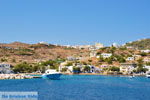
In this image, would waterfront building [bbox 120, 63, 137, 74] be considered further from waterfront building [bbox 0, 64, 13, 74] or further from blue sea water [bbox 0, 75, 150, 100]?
blue sea water [bbox 0, 75, 150, 100]

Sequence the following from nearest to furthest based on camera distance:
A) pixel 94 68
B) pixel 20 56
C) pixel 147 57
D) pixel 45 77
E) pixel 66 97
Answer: pixel 66 97
pixel 45 77
pixel 94 68
pixel 147 57
pixel 20 56

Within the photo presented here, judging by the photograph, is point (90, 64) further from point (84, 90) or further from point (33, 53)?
point (84, 90)

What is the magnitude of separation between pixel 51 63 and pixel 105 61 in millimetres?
17956

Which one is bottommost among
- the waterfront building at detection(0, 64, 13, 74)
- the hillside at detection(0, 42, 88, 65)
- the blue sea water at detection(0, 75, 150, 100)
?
the blue sea water at detection(0, 75, 150, 100)

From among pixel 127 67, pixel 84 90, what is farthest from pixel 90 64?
pixel 84 90

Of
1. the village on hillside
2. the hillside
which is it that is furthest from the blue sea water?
the hillside

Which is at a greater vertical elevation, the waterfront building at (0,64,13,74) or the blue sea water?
the waterfront building at (0,64,13,74)

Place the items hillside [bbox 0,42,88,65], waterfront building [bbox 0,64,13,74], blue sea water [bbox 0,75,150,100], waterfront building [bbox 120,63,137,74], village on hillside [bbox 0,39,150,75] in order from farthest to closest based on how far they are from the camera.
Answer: hillside [bbox 0,42,88,65], waterfront building [bbox 120,63,137,74], village on hillside [bbox 0,39,150,75], waterfront building [bbox 0,64,13,74], blue sea water [bbox 0,75,150,100]

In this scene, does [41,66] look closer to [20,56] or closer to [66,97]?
[20,56]

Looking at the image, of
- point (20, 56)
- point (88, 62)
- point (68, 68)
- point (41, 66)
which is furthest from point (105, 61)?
point (20, 56)

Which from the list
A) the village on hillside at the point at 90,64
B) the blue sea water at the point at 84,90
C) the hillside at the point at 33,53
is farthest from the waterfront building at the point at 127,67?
the blue sea water at the point at 84,90

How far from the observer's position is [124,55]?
130m

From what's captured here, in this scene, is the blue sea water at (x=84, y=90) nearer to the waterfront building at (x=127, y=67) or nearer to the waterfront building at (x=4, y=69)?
the waterfront building at (x=4, y=69)

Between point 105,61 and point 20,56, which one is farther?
point 20,56
